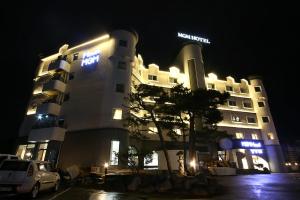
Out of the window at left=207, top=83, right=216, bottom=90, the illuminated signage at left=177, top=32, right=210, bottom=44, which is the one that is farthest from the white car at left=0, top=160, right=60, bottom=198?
the illuminated signage at left=177, top=32, right=210, bottom=44

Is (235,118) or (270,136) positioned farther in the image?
(235,118)

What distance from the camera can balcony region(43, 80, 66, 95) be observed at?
2984 centimetres

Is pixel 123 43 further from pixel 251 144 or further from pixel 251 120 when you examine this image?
pixel 251 120

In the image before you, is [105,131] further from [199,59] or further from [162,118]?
[199,59]

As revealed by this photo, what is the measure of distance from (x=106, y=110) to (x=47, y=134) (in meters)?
8.60

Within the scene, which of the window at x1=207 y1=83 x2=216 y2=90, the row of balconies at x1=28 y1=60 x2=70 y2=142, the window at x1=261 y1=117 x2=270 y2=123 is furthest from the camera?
the window at x1=207 y1=83 x2=216 y2=90

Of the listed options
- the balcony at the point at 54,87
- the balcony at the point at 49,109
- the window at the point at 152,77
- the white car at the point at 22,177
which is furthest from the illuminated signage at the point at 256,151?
the white car at the point at 22,177

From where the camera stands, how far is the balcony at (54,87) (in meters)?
29.8

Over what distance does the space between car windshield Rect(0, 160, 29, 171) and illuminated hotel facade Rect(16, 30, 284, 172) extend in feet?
38.3

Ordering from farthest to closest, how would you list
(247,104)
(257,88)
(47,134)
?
(257,88)
(247,104)
(47,134)

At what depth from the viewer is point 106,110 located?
25891mm

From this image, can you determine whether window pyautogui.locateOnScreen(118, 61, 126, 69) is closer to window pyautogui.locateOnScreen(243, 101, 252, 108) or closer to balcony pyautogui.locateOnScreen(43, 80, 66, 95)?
balcony pyautogui.locateOnScreen(43, 80, 66, 95)

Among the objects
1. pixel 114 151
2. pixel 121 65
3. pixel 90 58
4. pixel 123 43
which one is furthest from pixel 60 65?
pixel 114 151

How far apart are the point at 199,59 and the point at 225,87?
8.38 m
